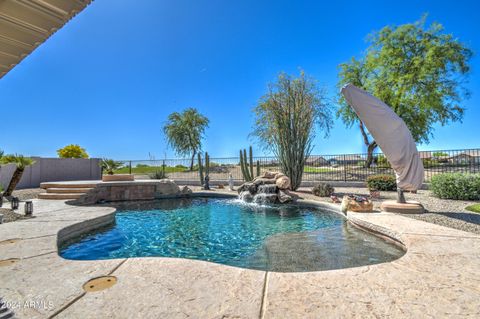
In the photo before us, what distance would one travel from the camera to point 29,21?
204cm

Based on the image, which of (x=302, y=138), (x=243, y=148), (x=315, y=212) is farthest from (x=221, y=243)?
(x=243, y=148)

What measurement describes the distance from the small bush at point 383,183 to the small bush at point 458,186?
96.1 inches

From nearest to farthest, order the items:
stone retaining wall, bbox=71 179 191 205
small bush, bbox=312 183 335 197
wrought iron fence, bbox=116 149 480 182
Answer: stone retaining wall, bbox=71 179 191 205 → small bush, bbox=312 183 335 197 → wrought iron fence, bbox=116 149 480 182

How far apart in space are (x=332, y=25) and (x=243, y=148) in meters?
7.54

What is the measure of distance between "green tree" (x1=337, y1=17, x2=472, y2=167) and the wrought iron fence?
213cm

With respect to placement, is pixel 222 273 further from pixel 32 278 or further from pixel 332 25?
pixel 332 25

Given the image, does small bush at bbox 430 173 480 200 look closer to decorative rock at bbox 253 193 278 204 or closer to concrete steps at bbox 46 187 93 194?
decorative rock at bbox 253 193 278 204

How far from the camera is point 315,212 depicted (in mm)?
7258

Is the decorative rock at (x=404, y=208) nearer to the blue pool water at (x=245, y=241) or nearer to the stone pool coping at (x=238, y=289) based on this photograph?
the blue pool water at (x=245, y=241)

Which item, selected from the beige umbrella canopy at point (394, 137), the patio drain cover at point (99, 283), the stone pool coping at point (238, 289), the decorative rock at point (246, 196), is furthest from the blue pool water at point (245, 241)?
the decorative rock at point (246, 196)

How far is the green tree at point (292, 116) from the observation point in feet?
37.1

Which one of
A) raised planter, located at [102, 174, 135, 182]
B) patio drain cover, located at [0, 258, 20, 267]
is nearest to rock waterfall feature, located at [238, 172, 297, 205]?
raised planter, located at [102, 174, 135, 182]

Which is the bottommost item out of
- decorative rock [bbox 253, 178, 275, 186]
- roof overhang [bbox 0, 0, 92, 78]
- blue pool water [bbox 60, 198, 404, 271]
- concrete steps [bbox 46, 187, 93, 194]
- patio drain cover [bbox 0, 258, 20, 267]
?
blue pool water [bbox 60, 198, 404, 271]

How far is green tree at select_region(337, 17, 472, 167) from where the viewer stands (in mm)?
17422
